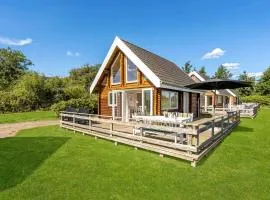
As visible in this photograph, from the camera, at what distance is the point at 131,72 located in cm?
1409

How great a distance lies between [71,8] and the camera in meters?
17.0

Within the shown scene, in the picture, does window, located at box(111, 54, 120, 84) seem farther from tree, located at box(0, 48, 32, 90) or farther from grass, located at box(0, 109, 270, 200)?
tree, located at box(0, 48, 32, 90)

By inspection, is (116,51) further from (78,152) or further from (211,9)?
(211,9)

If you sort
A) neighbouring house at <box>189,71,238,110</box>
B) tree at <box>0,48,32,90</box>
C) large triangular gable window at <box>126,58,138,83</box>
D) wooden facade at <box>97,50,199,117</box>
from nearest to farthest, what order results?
wooden facade at <box>97,50,199,117</box> → large triangular gable window at <box>126,58,138,83</box> → neighbouring house at <box>189,71,238,110</box> → tree at <box>0,48,32,90</box>

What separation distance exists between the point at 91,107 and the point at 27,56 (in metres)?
42.9

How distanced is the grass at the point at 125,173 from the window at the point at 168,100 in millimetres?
5260

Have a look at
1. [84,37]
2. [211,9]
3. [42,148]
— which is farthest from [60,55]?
[42,148]

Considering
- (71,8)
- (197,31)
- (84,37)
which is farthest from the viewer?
(84,37)

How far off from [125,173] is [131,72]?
928 cm

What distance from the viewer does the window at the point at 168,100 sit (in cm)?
1315

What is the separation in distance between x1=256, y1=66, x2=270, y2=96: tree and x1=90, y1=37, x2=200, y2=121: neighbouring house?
45.1 meters

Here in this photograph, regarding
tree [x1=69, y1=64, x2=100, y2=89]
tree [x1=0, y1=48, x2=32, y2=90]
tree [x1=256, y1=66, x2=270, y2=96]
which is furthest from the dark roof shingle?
tree [x1=256, y1=66, x2=270, y2=96]

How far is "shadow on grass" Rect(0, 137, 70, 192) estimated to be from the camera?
5371 millimetres

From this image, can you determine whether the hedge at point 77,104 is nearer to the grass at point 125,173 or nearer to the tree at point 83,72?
the grass at point 125,173
